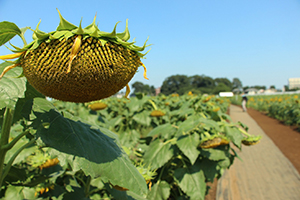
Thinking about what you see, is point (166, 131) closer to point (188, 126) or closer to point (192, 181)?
point (188, 126)

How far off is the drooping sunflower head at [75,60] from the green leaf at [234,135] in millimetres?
2642

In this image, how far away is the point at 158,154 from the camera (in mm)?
2898

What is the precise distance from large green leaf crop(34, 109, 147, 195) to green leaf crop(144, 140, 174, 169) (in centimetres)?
181

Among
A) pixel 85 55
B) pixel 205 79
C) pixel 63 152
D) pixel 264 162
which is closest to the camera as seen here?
pixel 85 55

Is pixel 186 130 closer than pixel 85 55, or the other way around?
pixel 85 55

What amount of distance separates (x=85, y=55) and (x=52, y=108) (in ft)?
1.44

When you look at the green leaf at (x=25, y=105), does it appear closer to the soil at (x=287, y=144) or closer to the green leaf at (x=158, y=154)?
the green leaf at (x=158, y=154)

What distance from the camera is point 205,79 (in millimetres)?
71625

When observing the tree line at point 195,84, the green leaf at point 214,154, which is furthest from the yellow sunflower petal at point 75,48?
the tree line at point 195,84

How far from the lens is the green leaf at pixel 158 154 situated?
9.19 feet

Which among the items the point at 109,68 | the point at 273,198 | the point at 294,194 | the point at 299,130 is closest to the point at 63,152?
the point at 109,68

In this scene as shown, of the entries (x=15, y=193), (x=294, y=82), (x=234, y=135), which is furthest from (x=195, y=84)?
(x=15, y=193)

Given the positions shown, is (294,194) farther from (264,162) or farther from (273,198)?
(264,162)

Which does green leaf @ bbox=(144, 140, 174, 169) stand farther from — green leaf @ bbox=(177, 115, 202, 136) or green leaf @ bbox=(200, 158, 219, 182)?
green leaf @ bbox=(200, 158, 219, 182)
